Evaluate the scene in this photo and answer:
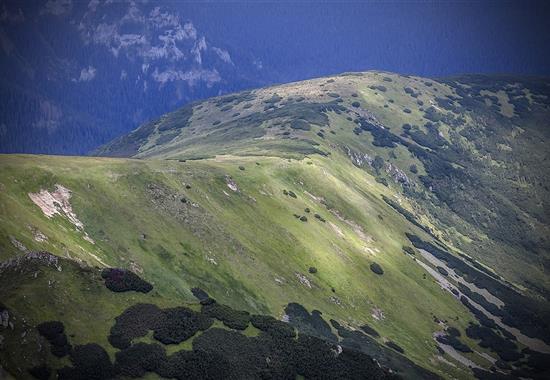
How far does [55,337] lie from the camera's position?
109 feet

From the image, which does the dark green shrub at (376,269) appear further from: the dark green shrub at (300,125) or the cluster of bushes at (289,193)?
the dark green shrub at (300,125)

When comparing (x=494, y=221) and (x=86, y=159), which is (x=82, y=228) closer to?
(x=86, y=159)

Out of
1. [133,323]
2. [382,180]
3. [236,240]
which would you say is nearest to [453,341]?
[236,240]

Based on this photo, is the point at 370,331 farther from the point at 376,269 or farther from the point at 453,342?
the point at 453,342

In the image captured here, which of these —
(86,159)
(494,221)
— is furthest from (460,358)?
(494,221)

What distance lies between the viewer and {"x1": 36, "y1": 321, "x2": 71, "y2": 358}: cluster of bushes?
32.6 meters

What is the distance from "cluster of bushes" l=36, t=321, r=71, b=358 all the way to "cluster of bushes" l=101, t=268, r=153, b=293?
22.3 ft

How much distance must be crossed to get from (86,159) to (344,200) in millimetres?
63687

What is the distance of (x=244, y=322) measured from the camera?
140 feet

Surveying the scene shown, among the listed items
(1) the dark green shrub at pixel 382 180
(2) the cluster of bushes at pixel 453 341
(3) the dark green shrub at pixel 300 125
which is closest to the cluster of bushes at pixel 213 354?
(2) the cluster of bushes at pixel 453 341

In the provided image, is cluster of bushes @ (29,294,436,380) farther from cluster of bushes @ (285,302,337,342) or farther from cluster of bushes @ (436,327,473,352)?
cluster of bushes @ (436,327,473,352)

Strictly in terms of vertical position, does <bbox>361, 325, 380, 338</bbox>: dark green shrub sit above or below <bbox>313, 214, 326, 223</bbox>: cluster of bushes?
below

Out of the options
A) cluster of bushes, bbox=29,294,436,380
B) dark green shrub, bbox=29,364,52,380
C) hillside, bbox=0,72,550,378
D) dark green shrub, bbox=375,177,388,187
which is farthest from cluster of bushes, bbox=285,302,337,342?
dark green shrub, bbox=375,177,388,187

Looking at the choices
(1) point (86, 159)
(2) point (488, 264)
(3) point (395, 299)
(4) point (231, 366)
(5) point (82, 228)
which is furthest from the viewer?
(2) point (488, 264)
